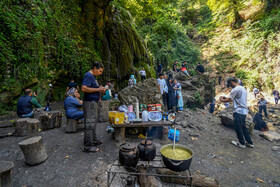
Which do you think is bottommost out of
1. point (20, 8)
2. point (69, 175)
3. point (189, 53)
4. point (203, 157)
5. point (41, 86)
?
point (203, 157)

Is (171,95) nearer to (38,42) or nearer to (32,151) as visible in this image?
(32,151)

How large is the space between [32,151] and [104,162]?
64.6 inches

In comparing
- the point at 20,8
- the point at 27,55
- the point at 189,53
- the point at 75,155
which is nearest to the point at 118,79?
the point at 27,55

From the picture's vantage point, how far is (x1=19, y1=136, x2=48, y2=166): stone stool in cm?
291

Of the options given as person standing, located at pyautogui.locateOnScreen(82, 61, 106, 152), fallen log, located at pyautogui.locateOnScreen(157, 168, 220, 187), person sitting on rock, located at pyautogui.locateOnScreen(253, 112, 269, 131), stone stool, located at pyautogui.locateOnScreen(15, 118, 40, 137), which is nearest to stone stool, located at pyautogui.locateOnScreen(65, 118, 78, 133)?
stone stool, located at pyautogui.locateOnScreen(15, 118, 40, 137)

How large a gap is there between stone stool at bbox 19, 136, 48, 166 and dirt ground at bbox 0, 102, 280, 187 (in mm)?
128

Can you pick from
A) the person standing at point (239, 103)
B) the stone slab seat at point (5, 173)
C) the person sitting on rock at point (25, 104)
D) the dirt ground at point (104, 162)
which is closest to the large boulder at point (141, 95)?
the dirt ground at point (104, 162)

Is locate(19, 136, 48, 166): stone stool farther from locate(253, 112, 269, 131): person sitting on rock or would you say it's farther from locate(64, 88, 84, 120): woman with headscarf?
locate(253, 112, 269, 131): person sitting on rock

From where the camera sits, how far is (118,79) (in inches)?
462

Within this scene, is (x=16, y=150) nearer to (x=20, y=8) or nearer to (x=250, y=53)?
(x=20, y=8)

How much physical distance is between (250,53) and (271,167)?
54.9 feet

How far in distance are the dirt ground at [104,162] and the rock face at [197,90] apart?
5.18 meters

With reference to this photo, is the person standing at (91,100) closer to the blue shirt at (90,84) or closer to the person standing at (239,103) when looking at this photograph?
the blue shirt at (90,84)

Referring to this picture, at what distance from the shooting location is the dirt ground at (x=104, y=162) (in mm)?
2717
